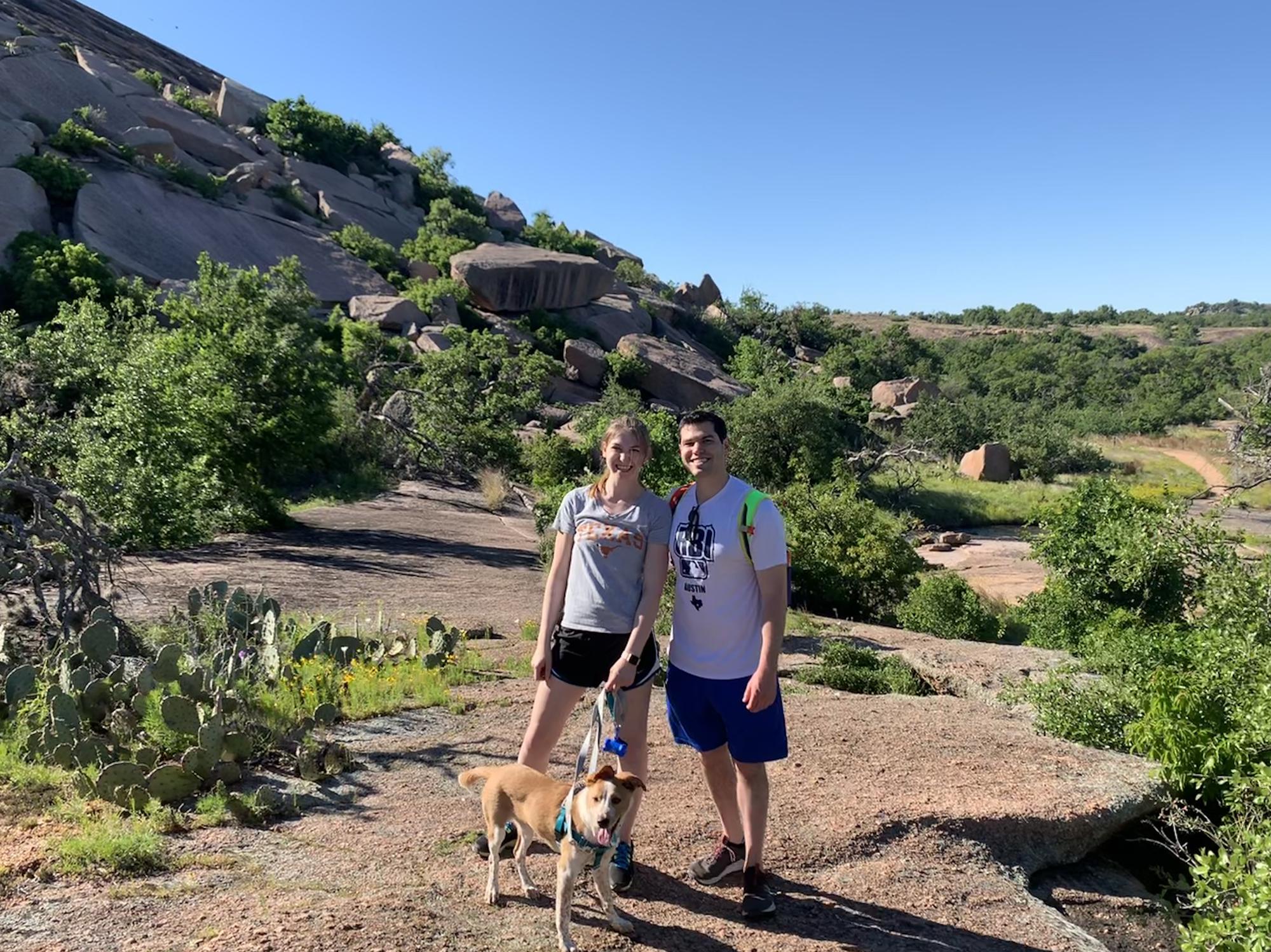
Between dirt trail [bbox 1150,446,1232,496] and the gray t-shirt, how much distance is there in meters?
35.5

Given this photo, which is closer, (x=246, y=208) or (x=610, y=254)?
(x=246, y=208)

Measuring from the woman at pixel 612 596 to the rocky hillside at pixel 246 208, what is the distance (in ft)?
102

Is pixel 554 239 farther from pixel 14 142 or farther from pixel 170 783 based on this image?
pixel 170 783

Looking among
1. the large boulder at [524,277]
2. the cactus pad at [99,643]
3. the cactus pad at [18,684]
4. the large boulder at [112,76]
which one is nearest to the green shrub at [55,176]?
the large boulder at [112,76]

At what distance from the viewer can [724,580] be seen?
10.6 ft

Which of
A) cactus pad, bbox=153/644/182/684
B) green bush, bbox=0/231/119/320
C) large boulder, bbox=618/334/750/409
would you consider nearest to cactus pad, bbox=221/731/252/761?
cactus pad, bbox=153/644/182/684

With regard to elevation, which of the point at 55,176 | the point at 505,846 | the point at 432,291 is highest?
the point at 55,176

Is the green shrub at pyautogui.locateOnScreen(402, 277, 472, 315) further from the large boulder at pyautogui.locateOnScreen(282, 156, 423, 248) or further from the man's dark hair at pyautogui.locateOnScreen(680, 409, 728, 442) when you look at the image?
the man's dark hair at pyautogui.locateOnScreen(680, 409, 728, 442)

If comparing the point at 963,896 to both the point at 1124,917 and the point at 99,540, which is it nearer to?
the point at 1124,917

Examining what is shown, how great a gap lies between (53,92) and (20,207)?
488 inches

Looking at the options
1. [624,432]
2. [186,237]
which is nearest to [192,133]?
[186,237]

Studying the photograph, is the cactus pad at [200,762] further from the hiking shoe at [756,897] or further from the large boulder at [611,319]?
the large boulder at [611,319]

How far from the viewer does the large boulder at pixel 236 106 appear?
51719mm

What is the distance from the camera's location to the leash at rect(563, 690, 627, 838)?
118 inches
